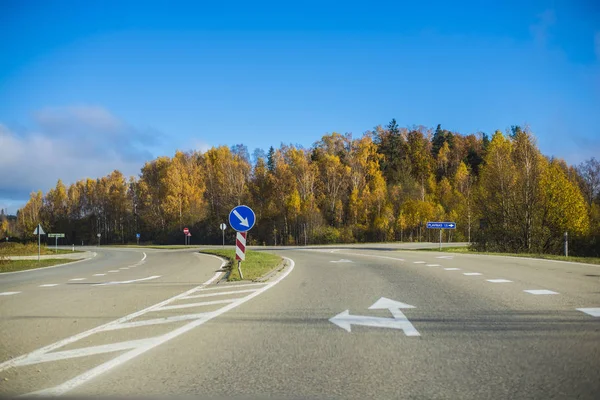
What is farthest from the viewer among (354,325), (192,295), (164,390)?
(192,295)

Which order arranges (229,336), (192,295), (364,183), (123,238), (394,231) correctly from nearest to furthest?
(229,336)
(192,295)
(394,231)
(364,183)
(123,238)

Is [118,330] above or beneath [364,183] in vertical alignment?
beneath

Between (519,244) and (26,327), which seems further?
(519,244)

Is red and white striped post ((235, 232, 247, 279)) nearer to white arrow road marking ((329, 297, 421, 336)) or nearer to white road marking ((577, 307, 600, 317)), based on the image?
white arrow road marking ((329, 297, 421, 336))

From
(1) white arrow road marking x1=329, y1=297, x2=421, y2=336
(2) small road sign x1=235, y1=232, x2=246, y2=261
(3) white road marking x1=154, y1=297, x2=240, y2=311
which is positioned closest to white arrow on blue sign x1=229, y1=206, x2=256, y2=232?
(2) small road sign x1=235, y1=232, x2=246, y2=261

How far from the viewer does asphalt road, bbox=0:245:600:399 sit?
13.5 feet

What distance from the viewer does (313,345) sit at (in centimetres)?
555

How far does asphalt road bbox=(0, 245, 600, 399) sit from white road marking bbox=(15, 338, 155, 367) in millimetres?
15

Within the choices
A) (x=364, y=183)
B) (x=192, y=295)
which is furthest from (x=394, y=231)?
(x=192, y=295)

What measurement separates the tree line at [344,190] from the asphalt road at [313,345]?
31005mm

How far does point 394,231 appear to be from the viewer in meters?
69.6

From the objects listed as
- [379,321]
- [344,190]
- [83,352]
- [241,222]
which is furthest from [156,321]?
[344,190]

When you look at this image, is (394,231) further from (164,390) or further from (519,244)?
(164,390)

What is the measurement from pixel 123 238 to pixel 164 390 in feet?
352
